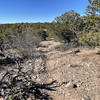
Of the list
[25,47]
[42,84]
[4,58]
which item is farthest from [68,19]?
[42,84]

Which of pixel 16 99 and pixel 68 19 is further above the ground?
pixel 68 19

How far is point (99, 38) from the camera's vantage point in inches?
228

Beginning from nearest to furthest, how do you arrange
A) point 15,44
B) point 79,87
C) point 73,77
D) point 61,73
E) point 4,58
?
point 79,87, point 73,77, point 61,73, point 4,58, point 15,44

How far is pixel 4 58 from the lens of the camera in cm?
829

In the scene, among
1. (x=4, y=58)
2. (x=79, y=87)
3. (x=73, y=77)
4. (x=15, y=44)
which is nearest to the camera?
(x=79, y=87)

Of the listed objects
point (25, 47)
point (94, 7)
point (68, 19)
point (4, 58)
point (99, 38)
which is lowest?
point (4, 58)

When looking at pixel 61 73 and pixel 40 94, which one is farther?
pixel 61 73

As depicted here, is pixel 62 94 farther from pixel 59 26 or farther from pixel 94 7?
pixel 59 26

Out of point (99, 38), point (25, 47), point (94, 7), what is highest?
point (94, 7)

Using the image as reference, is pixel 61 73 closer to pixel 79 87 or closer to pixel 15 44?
pixel 79 87

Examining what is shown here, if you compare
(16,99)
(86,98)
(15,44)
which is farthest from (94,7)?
(15,44)

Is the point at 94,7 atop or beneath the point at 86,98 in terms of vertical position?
atop

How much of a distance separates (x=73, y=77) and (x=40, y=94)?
1.93 meters

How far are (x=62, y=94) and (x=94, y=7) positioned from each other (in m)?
4.96
